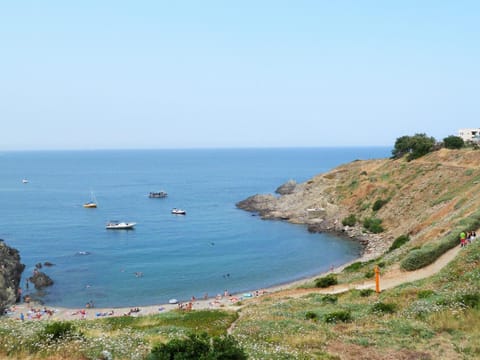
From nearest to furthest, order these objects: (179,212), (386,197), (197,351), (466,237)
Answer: (197,351)
(466,237)
(386,197)
(179,212)

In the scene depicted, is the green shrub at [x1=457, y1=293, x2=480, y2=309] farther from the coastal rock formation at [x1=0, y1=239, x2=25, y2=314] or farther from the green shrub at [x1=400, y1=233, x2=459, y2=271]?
the coastal rock formation at [x1=0, y1=239, x2=25, y2=314]

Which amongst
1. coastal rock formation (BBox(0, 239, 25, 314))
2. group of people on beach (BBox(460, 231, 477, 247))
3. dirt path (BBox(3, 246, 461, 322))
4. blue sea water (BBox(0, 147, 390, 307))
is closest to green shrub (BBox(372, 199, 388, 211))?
blue sea water (BBox(0, 147, 390, 307))

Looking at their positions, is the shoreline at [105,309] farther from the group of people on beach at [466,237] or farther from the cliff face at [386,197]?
the cliff face at [386,197]

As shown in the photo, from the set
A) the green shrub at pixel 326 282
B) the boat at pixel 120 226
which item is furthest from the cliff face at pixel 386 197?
the boat at pixel 120 226

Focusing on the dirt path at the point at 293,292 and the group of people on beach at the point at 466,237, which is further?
the group of people on beach at the point at 466,237

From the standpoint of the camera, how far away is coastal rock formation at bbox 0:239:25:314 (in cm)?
4953

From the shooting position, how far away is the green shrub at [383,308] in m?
20.9

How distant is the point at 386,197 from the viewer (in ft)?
275

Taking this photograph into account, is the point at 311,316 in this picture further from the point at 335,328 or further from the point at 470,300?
the point at 470,300

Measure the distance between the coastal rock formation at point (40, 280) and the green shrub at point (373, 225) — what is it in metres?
51.3

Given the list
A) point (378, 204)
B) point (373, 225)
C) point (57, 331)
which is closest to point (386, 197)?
point (378, 204)

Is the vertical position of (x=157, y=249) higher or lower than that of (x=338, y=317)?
lower

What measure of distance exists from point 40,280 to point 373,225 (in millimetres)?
53129

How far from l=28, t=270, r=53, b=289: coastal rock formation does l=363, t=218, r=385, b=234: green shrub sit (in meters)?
51.3
